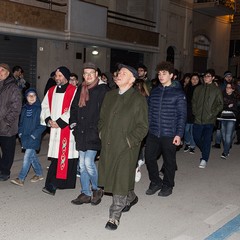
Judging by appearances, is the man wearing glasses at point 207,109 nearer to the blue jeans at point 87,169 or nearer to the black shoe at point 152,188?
the black shoe at point 152,188

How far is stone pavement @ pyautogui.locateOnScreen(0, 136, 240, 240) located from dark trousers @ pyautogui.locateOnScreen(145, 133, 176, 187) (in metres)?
0.29

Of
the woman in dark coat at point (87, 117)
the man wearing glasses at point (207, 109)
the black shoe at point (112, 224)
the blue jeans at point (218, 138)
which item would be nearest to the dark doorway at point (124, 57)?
the blue jeans at point (218, 138)

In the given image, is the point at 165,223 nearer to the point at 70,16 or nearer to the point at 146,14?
the point at 70,16

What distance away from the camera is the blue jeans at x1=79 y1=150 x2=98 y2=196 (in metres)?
5.35

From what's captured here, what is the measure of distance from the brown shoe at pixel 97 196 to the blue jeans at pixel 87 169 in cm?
7

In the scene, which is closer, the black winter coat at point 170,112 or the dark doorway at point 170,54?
the black winter coat at point 170,112

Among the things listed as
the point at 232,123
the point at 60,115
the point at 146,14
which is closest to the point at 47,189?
the point at 60,115

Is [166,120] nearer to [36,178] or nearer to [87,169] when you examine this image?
[87,169]

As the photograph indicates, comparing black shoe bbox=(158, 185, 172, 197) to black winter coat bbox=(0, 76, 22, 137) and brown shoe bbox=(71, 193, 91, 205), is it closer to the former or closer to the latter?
brown shoe bbox=(71, 193, 91, 205)

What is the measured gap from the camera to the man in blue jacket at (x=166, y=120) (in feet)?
19.6

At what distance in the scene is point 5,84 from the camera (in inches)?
251

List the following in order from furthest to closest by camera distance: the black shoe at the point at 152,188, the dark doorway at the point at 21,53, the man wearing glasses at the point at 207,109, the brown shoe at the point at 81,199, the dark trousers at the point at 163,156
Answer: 1. the dark doorway at the point at 21,53
2. the man wearing glasses at the point at 207,109
3. the black shoe at the point at 152,188
4. the dark trousers at the point at 163,156
5. the brown shoe at the point at 81,199

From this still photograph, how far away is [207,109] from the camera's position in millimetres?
8109

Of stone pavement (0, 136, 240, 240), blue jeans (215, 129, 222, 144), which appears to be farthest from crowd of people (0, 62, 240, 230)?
blue jeans (215, 129, 222, 144)
